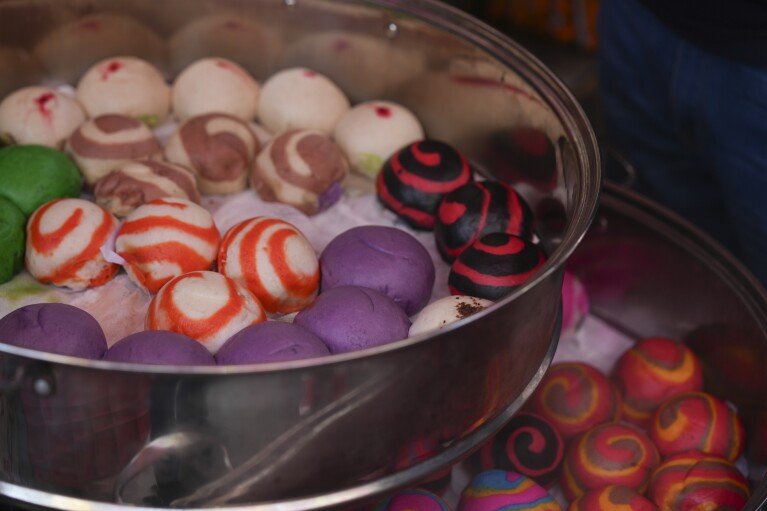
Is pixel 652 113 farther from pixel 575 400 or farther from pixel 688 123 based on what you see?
pixel 575 400

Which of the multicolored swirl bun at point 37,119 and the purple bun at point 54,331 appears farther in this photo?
the multicolored swirl bun at point 37,119

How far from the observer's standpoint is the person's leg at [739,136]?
1.17m

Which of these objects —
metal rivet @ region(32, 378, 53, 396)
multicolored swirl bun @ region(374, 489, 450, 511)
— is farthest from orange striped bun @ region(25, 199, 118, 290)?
multicolored swirl bun @ region(374, 489, 450, 511)

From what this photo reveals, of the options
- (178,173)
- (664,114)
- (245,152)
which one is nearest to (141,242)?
(178,173)

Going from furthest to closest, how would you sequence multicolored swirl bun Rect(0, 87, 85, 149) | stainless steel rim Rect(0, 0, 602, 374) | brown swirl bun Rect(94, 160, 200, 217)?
multicolored swirl bun Rect(0, 87, 85, 149) → brown swirl bun Rect(94, 160, 200, 217) → stainless steel rim Rect(0, 0, 602, 374)

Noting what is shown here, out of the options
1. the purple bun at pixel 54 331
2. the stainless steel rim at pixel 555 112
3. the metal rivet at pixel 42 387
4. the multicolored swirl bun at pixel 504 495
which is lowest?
the multicolored swirl bun at pixel 504 495

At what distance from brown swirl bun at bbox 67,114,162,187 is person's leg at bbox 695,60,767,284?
809 millimetres

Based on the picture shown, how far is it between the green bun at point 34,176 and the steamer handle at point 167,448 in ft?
1.57

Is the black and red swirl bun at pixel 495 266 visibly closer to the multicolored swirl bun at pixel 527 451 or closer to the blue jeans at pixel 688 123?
the multicolored swirl bun at pixel 527 451

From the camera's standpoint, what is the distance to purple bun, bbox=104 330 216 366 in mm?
825

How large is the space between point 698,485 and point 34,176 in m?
0.95

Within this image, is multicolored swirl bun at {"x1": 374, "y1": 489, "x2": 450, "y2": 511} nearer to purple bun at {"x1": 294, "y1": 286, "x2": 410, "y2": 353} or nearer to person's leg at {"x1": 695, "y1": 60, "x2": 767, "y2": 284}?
purple bun at {"x1": 294, "y1": 286, "x2": 410, "y2": 353}

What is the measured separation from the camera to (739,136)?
47.6 inches

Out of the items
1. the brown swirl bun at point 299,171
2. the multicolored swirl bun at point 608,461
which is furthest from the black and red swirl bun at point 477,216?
the multicolored swirl bun at point 608,461
